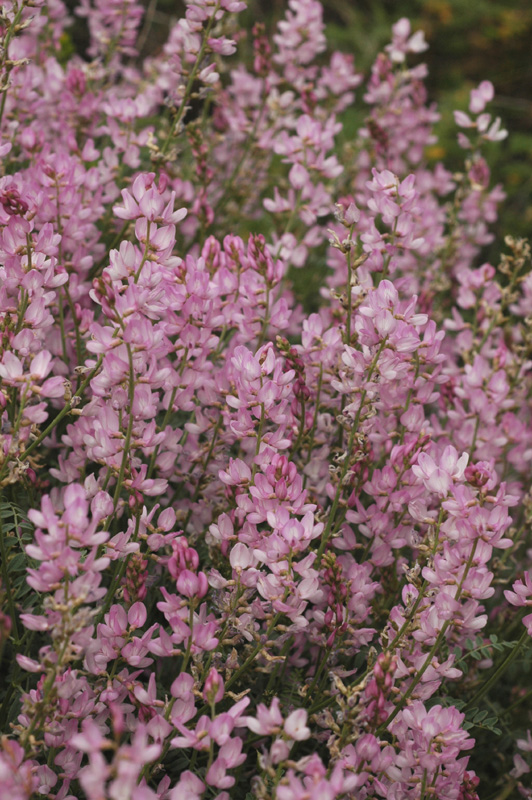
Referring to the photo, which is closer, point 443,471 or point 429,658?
point 429,658

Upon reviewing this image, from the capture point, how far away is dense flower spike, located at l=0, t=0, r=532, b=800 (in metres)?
1.52

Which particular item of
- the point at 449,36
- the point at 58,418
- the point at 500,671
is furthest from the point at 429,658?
the point at 449,36

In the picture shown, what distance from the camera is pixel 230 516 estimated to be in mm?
1972

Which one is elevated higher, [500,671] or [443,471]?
[443,471]

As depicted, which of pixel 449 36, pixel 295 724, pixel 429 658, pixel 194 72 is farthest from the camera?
pixel 449 36

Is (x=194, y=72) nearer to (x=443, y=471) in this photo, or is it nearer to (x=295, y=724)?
(x=443, y=471)

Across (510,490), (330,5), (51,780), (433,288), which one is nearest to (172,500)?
(51,780)

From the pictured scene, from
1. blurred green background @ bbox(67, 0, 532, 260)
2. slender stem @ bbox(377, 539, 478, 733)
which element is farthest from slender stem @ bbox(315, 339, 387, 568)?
blurred green background @ bbox(67, 0, 532, 260)

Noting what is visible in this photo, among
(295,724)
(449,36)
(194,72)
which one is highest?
(194,72)

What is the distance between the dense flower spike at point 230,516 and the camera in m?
1.52

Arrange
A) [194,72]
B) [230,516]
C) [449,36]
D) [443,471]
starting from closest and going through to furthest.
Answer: [443,471], [230,516], [194,72], [449,36]

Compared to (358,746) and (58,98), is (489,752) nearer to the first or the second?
(358,746)

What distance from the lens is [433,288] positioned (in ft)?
10.6

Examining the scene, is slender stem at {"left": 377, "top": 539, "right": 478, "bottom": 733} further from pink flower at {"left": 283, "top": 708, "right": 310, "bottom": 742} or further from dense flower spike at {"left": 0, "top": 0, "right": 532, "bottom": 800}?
pink flower at {"left": 283, "top": 708, "right": 310, "bottom": 742}
